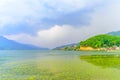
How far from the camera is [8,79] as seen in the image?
102 feet

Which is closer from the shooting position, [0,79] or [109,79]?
[109,79]

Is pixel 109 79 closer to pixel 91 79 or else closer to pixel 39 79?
pixel 91 79

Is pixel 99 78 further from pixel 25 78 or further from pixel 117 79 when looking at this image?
pixel 25 78

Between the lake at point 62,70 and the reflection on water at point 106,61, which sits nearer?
the lake at point 62,70

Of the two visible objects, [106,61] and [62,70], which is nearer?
[62,70]

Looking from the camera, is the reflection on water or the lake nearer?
Answer: the lake

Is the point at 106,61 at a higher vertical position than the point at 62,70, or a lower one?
higher

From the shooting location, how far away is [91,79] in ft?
95.6

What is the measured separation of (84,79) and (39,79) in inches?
228

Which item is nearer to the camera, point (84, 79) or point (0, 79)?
point (84, 79)

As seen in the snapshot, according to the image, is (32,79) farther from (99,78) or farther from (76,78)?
(99,78)

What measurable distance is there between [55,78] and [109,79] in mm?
6900

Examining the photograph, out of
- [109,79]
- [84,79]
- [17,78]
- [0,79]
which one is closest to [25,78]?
[17,78]

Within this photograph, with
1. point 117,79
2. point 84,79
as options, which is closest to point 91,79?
point 84,79
